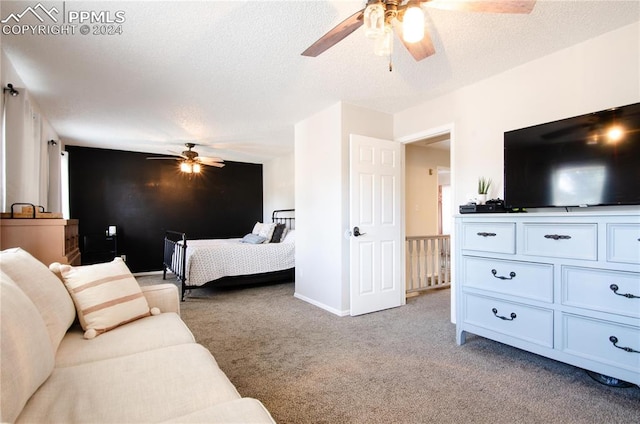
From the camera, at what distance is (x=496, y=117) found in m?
2.86

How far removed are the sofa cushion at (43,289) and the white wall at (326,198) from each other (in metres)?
2.48

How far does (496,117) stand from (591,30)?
841 millimetres

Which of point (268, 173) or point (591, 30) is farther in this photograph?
point (268, 173)

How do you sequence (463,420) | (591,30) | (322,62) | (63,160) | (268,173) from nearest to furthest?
(463,420) < (591,30) < (322,62) < (63,160) < (268,173)

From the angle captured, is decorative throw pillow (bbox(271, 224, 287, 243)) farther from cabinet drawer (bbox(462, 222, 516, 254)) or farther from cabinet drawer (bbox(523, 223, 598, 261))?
cabinet drawer (bbox(523, 223, 598, 261))

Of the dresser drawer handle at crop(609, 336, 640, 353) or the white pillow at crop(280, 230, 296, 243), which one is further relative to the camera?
the white pillow at crop(280, 230, 296, 243)

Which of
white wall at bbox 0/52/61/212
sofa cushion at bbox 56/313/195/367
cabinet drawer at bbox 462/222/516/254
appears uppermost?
white wall at bbox 0/52/61/212

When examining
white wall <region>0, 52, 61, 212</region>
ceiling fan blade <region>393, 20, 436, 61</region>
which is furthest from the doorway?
white wall <region>0, 52, 61, 212</region>

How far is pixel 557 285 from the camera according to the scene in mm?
2025

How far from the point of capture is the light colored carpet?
5.58ft

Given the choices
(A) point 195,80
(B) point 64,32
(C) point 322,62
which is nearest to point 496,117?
(C) point 322,62

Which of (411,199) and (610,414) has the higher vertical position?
(411,199)

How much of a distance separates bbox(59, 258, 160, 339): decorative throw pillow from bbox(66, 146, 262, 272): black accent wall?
4317 millimetres

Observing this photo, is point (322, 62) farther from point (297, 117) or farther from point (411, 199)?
point (411, 199)
